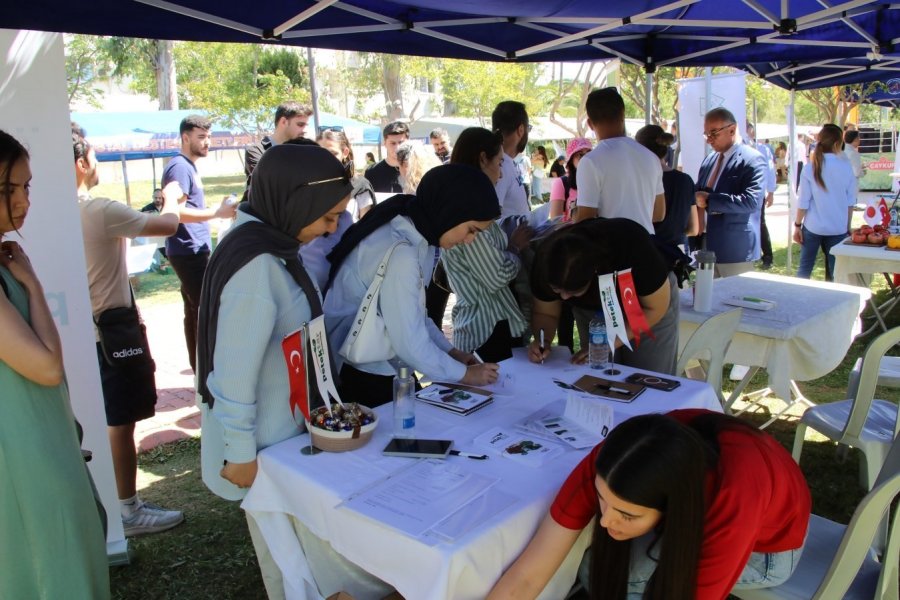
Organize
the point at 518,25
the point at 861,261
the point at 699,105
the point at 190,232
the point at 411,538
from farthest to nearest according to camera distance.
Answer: the point at 699,105 → the point at 861,261 → the point at 190,232 → the point at 518,25 → the point at 411,538

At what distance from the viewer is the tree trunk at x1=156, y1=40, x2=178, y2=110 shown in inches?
745

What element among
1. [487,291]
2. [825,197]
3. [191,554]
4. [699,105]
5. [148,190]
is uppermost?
[699,105]

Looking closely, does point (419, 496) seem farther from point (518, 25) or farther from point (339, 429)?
point (518, 25)

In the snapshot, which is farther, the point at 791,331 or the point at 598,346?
the point at 791,331

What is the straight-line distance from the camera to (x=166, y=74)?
63.6 ft

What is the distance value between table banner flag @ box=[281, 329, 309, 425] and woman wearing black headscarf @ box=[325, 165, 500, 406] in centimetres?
36

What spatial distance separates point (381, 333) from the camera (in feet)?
7.07

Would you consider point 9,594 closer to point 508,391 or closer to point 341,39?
point 508,391

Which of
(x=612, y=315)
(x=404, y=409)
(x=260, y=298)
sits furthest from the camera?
(x=612, y=315)

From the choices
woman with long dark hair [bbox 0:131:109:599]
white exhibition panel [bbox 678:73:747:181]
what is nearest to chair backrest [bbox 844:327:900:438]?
woman with long dark hair [bbox 0:131:109:599]

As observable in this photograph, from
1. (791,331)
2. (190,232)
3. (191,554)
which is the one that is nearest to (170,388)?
(190,232)

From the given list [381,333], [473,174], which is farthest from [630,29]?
[381,333]

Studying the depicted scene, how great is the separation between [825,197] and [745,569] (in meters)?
5.46

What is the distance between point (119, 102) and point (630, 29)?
3604 centimetres
